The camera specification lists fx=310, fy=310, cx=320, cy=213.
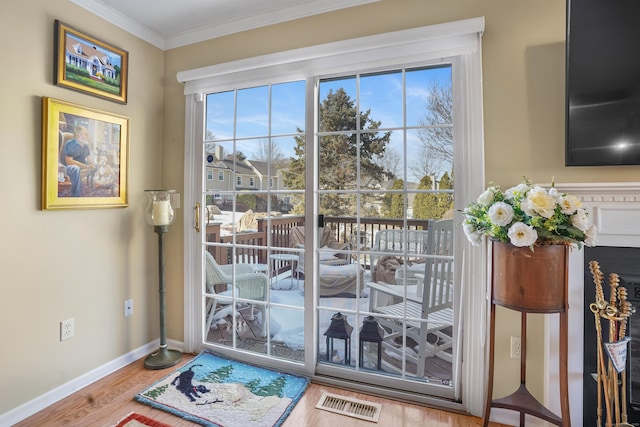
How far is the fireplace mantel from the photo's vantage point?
147 cm

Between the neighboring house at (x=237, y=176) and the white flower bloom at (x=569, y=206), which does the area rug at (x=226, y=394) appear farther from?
the white flower bloom at (x=569, y=206)

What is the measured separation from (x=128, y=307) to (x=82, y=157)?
3.67ft

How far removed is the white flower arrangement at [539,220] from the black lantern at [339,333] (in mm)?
1156

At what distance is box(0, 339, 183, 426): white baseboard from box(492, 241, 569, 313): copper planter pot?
2.40m

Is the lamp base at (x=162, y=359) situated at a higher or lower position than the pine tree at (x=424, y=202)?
lower

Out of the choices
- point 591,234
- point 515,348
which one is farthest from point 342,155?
point 515,348

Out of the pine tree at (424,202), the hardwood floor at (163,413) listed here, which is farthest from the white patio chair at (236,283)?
the pine tree at (424,202)

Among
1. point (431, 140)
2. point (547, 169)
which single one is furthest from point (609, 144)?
point (431, 140)

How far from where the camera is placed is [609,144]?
1.48 metres

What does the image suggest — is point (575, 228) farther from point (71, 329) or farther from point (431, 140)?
point (71, 329)

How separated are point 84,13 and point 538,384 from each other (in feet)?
11.5

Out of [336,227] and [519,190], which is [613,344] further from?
[336,227]

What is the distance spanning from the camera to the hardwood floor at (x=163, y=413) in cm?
168

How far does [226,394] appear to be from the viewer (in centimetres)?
189
